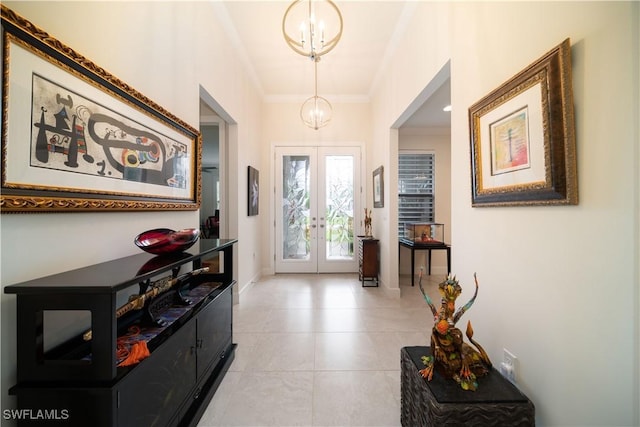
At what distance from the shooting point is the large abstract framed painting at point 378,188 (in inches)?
152

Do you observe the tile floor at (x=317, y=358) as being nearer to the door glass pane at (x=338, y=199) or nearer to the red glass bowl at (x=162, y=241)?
the red glass bowl at (x=162, y=241)

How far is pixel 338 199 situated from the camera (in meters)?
4.80

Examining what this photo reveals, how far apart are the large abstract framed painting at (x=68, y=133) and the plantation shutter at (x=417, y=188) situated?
4.38 m

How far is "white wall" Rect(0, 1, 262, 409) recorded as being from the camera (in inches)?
35.0

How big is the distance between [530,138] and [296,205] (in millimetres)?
3965

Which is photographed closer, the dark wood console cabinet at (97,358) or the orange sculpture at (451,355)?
the dark wood console cabinet at (97,358)

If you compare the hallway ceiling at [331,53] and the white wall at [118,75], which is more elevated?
the hallway ceiling at [331,53]

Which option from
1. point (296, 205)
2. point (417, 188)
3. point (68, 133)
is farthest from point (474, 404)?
point (417, 188)

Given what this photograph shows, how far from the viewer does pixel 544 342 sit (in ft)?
3.59

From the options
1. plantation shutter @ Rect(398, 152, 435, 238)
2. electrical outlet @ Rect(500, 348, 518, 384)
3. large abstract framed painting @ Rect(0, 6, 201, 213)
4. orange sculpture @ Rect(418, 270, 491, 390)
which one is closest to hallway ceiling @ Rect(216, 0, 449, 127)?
plantation shutter @ Rect(398, 152, 435, 238)

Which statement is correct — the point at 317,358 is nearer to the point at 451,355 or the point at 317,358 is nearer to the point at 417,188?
the point at 451,355

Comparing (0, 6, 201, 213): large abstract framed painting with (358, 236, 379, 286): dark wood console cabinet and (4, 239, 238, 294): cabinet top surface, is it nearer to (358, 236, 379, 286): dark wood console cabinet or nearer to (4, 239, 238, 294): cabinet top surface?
(4, 239, 238, 294): cabinet top surface

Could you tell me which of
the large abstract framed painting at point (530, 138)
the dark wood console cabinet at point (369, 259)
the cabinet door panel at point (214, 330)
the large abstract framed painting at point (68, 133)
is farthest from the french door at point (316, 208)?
the large abstract framed painting at point (530, 138)

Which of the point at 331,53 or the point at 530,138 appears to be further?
the point at 331,53
